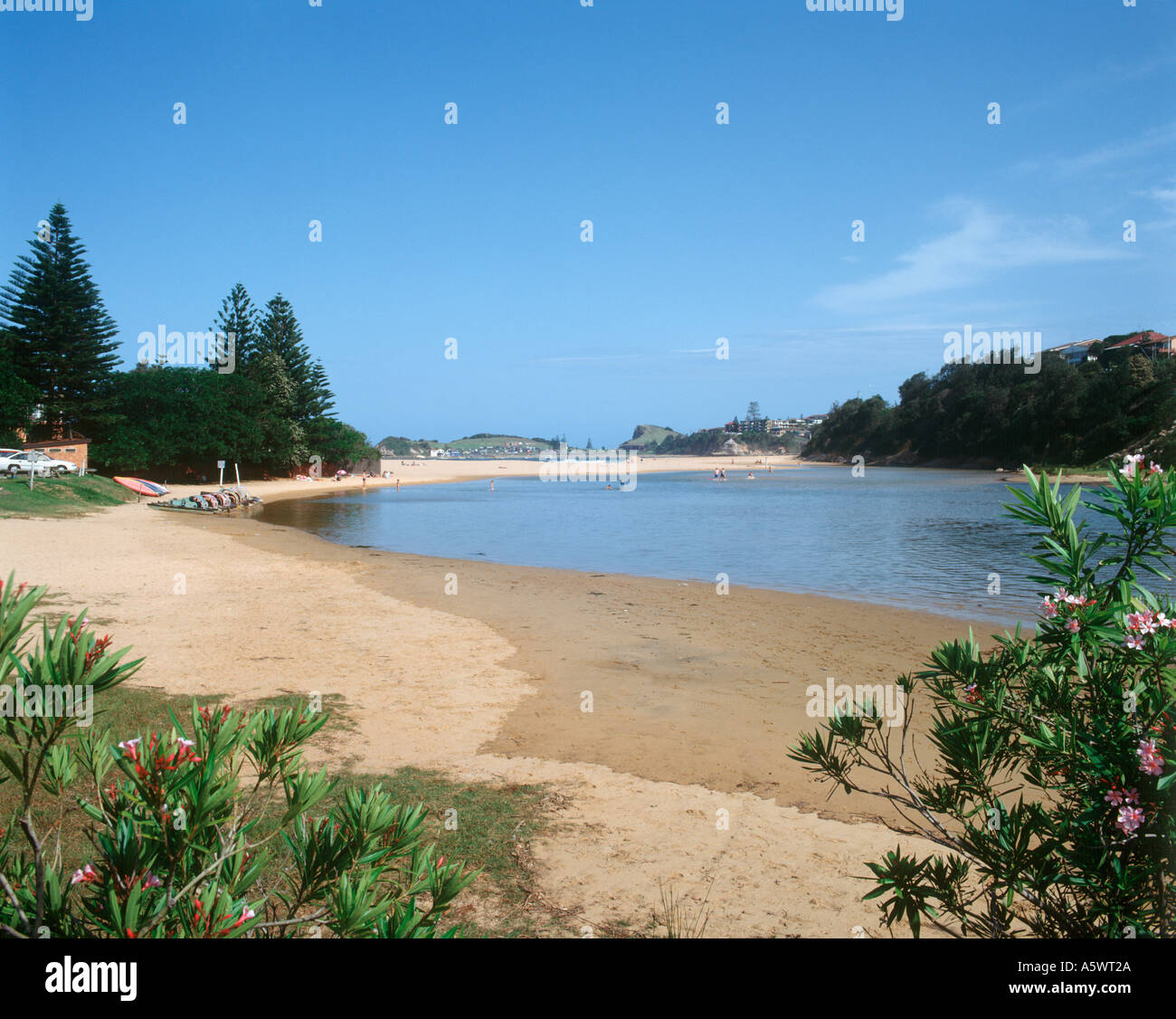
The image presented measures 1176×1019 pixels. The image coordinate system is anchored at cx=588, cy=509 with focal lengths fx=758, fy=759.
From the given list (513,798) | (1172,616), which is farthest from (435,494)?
(1172,616)

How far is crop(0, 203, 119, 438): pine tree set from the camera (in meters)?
37.1

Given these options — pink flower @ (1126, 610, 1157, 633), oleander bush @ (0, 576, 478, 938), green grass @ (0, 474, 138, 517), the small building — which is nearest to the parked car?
green grass @ (0, 474, 138, 517)

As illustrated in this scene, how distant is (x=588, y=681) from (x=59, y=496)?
23469 millimetres

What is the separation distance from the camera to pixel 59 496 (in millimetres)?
24016

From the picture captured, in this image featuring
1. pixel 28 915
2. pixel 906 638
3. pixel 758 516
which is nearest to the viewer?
pixel 28 915

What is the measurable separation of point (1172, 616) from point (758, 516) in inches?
1210

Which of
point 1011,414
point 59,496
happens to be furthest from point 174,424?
point 1011,414

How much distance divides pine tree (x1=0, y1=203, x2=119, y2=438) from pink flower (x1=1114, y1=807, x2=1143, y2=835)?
44346 millimetres

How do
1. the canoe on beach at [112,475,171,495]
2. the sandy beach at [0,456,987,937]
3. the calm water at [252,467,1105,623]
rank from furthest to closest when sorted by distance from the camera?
the canoe on beach at [112,475,171,495]
the calm water at [252,467,1105,623]
the sandy beach at [0,456,987,937]

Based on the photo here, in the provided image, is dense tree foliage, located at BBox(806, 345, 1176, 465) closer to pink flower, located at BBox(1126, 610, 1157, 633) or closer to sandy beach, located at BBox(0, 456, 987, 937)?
sandy beach, located at BBox(0, 456, 987, 937)

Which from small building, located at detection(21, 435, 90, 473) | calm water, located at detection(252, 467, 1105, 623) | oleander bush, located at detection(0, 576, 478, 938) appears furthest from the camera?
small building, located at detection(21, 435, 90, 473)

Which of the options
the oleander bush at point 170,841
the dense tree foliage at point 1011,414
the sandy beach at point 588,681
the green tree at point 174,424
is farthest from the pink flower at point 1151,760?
the green tree at point 174,424
